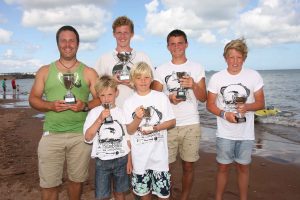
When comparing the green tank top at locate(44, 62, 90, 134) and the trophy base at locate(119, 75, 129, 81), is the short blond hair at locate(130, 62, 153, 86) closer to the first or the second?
the trophy base at locate(119, 75, 129, 81)

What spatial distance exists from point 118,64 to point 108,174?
5.15 feet

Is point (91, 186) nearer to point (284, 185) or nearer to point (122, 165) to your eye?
point (122, 165)

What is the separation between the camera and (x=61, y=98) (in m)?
3.89

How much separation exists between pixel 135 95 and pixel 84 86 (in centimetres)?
72

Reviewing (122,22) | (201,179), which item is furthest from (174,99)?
(201,179)

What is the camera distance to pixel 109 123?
3.84m

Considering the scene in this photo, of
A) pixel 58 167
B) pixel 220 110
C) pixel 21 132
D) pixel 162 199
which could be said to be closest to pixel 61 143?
pixel 58 167

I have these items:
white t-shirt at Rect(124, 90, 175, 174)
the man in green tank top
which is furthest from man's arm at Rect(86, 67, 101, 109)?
white t-shirt at Rect(124, 90, 175, 174)

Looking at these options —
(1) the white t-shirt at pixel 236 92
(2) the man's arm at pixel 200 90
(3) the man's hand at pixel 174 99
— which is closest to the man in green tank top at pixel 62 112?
(3) the man's hand at pixel 174 99

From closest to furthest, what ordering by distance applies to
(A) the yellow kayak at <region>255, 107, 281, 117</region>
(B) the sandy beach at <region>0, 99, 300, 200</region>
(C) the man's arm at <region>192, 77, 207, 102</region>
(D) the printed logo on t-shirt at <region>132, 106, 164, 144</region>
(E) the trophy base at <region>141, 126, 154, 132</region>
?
(E) the trophy base at <region>141, 126, 154, 132</region> < (D) the printed logo on t-shirt at <region>132, 106, 164, 144</region> < (C) the man's arm at <region>192, 77, 207, 102</region> < (B) the sandy beach at <region>0, 99, 300, 200</region> < (A) the yellow kayak at <region>255, 107, 281, 117</region>

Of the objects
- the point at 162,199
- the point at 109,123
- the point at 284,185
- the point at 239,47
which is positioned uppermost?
the point at 239,47

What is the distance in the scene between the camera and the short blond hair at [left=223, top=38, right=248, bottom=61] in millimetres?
4117

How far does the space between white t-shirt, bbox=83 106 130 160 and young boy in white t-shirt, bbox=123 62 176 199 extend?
128 millimetres

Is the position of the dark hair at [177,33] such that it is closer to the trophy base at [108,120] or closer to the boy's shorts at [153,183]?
the trophy base at [108,120]
